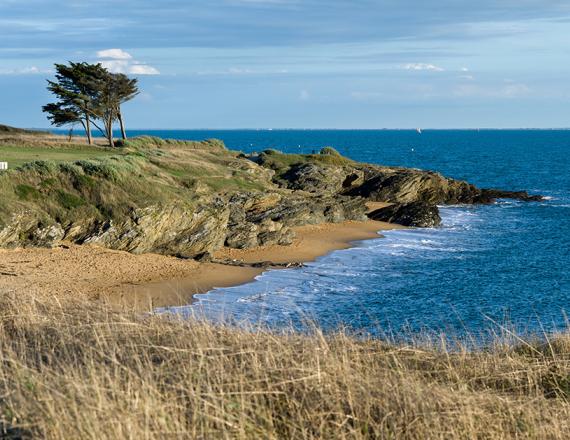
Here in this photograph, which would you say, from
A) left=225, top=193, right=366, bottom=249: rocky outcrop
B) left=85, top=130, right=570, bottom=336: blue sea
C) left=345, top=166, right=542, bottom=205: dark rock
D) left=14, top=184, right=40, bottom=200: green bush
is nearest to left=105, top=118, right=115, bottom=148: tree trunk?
left=225, top=193, right=366, bottom=249: rocky outcrop

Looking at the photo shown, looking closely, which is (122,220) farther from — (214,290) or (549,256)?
(549,256)

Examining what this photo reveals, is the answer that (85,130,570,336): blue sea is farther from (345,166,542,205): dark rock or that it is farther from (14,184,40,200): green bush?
(14,184,40,200): green bush

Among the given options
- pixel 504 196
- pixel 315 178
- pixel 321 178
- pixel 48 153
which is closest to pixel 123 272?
pixel 48 153

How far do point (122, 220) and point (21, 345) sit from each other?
75.1 ft

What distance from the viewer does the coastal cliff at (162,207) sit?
3097cm

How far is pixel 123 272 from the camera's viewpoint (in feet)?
91.5

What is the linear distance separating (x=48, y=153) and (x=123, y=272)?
22526mm

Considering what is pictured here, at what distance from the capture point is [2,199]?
30.2 m

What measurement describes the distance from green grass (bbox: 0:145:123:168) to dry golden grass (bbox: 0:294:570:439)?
28.5 m

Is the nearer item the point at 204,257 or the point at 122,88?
the point at 204,257

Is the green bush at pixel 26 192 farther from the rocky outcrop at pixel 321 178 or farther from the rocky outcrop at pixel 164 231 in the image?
the rocky outcrop at pixel 321 178

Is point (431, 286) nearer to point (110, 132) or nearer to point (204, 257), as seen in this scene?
point (204, 257)

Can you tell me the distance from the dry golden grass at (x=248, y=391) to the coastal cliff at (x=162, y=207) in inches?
843

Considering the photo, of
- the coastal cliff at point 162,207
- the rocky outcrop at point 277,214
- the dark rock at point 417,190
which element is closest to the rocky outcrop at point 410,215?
the coastal cliff at point 162,207
